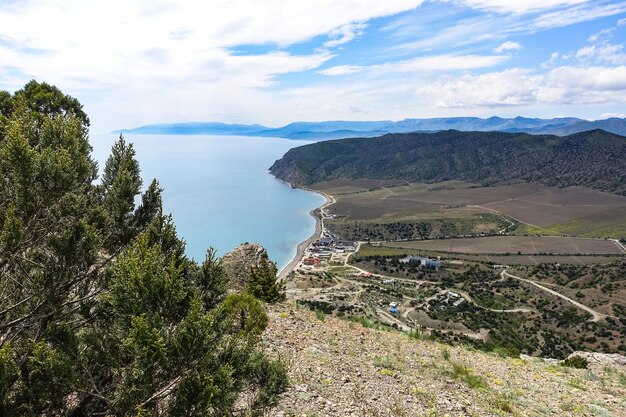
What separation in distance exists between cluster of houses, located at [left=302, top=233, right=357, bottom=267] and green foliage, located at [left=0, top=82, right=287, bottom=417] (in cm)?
8595

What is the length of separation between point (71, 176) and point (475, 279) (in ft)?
300

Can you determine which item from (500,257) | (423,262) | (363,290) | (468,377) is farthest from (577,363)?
(500,257)

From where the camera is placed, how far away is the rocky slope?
36.3 feet

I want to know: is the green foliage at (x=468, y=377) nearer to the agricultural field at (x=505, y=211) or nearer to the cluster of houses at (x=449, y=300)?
the cluster of houses at (x=449, y=300)

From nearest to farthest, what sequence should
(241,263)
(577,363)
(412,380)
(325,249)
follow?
(412,380), (577,363), (241,263), (325,249)

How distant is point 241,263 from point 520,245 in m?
110

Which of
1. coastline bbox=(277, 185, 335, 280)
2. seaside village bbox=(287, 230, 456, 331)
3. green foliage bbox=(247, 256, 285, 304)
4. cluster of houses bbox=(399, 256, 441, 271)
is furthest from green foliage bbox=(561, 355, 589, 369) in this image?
cluster of houses bbox=(399, 256, 441, 271)

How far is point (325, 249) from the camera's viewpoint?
4402 inches

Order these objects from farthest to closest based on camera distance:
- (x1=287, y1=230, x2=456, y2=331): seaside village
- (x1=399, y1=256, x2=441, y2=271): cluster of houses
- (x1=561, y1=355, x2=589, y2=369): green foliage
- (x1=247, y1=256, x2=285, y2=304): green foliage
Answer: (x1=399, y1=256, x2=441, y2=271): cluster of houses, (x1=287, y1=230, x2=456, y2=331): seaside village, (x1=247, y1=256, x2=285, y2=304): green foliage, (x1=561, y1=355, x2=589, y2=369): green foliage

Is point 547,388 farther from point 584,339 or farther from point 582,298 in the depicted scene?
point 582,298

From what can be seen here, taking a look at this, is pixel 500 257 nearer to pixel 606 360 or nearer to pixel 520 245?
pixel 520 245

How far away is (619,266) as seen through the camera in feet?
275

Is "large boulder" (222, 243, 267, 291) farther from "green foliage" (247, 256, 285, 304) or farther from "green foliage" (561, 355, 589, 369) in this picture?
"green foliage" (561, 355, 589, 369)

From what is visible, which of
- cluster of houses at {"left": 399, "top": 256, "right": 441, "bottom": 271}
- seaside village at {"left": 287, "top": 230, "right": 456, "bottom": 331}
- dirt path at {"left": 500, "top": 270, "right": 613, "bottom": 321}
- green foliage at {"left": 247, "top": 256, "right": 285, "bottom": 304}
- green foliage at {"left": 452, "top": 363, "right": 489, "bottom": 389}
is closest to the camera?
green foliage at {"left": 452, "top": 363, "right": 489, "bottom": 389}
